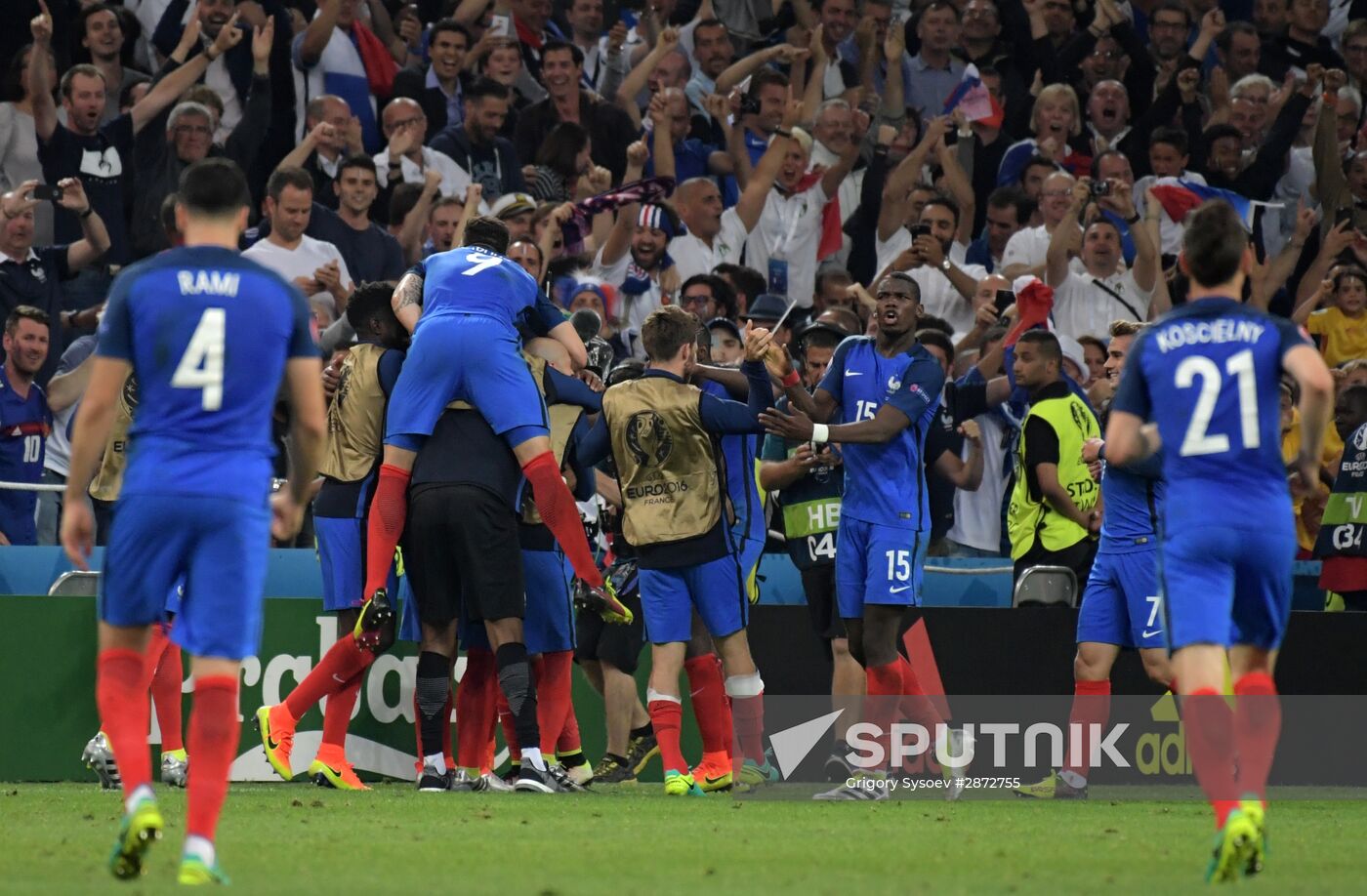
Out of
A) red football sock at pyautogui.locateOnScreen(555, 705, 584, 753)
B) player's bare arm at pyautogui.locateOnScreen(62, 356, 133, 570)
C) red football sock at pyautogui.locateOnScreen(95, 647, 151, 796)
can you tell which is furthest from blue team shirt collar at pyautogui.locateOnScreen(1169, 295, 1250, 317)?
red football sock at pyautogui.locateOnScreen(555, 705, 584, 753)

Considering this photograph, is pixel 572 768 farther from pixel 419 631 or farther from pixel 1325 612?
pixel 1325 612

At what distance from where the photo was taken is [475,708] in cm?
1030

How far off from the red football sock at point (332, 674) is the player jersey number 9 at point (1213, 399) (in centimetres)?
493

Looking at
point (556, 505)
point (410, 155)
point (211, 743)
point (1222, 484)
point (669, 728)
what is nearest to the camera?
point (211, 743)

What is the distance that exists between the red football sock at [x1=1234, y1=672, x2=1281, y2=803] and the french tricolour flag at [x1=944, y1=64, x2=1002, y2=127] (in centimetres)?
1168

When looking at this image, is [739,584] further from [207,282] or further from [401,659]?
[207,282]

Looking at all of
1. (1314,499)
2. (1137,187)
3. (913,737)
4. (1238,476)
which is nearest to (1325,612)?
(1314,499)

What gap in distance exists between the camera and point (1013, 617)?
12867 millimetres

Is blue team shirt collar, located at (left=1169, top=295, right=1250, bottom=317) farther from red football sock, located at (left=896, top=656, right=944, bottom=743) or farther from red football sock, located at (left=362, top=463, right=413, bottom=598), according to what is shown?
red football sock, located at (left=362, top=463, right=413, bottom=598)

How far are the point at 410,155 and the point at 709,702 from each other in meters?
6.37

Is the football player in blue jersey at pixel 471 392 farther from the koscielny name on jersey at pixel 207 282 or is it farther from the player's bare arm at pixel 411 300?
the koscielny name on jersey at pixel 207 282

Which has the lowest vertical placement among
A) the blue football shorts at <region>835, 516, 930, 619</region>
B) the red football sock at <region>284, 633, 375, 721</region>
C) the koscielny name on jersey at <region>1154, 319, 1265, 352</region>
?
the red football sock at <region>284, 633, 375, 721</region>

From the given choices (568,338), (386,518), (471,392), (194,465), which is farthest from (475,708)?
(194,465)

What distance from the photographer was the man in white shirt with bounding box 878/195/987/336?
51.4 feet
